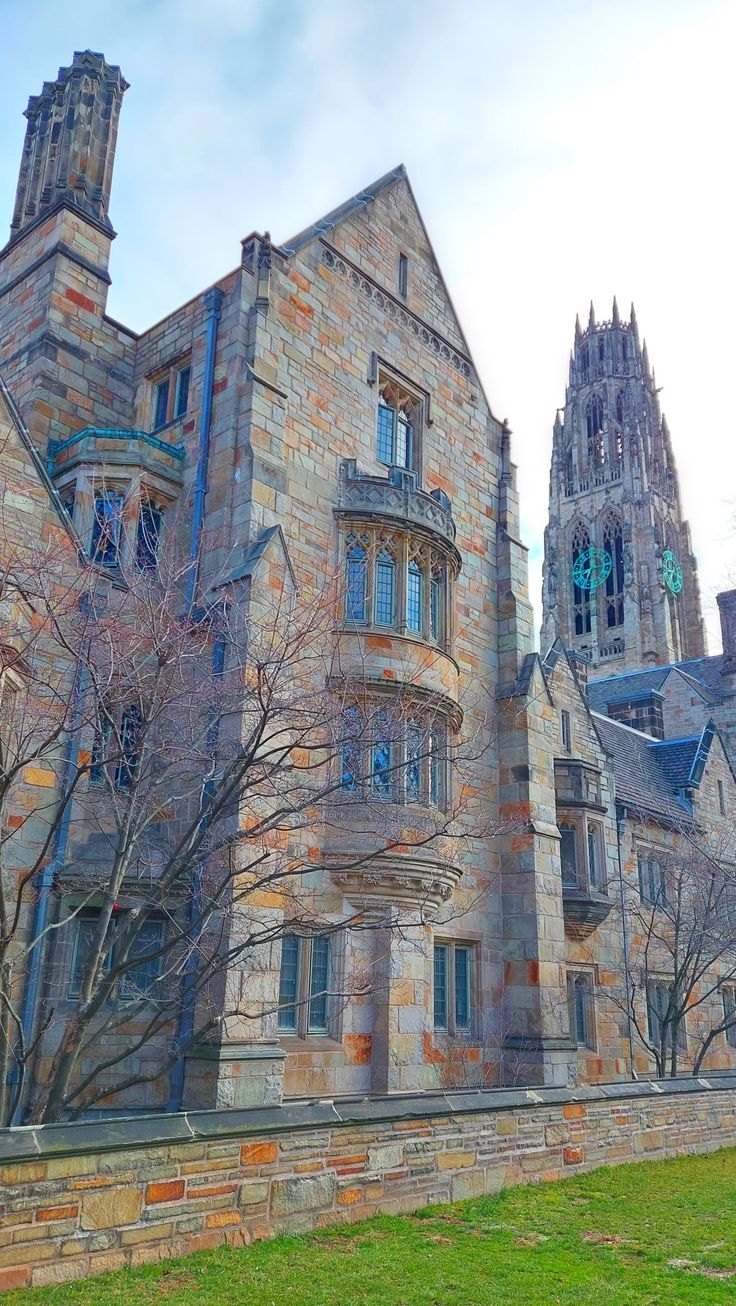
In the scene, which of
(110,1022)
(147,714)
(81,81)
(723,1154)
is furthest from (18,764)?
(81,81)

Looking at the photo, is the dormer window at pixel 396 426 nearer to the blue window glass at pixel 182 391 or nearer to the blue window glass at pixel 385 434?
the blue window glass at pixel 385 434

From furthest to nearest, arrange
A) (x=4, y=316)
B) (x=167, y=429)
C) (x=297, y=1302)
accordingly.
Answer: (x=4, y=316), (x=167, y=429), (x=297, y=1302)

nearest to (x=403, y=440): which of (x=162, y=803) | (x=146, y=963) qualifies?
(x=146, y=963)

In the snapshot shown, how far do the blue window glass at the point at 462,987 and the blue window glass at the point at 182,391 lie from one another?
427 inches

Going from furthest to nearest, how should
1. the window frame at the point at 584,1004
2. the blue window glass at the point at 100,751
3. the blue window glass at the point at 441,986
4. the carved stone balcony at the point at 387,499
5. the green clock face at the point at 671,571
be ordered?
the green clock face at the point at 671,571, the window frame at the point at 584,1004, the carved stone balcony at the point at 387,499, the blue window glass at the point at 441,986, the blue window glass at the point at 100,751

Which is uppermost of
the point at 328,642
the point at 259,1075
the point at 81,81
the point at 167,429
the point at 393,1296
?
the point at 81,81

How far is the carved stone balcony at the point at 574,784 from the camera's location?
79.1 ft

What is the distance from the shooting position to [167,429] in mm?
18031

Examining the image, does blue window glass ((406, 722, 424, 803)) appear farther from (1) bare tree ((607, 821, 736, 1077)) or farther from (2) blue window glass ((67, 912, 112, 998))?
(1) bare tree ((607, 821, 736, 1077))

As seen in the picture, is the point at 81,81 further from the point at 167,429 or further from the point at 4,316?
the point at 167,429

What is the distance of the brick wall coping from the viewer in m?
7.41

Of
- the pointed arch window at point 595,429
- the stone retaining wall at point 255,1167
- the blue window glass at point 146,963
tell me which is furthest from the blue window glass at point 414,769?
the pointed arch window at point 595,429

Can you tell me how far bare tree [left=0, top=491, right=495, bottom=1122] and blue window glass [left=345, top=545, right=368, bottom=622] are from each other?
1.57m

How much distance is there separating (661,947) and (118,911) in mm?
16926
